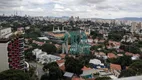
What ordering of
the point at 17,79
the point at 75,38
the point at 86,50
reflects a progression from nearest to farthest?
the point at 17,79 < the point at 86,50 < the point at 75,38

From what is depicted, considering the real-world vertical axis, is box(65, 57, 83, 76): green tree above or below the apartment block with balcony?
below

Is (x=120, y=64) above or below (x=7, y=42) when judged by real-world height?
below

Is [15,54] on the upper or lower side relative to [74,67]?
upper

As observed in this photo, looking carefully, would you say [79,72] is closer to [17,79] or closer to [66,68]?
[66,68]

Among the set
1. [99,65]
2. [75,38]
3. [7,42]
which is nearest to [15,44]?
[7,42]

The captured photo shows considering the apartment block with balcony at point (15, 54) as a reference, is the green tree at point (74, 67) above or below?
below

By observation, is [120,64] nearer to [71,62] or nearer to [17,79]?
[71,62]

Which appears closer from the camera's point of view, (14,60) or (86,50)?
(14,60)

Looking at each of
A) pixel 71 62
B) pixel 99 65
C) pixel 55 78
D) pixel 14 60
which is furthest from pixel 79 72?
pixel 14 60

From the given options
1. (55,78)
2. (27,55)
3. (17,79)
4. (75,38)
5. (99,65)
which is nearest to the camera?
(17,79)
